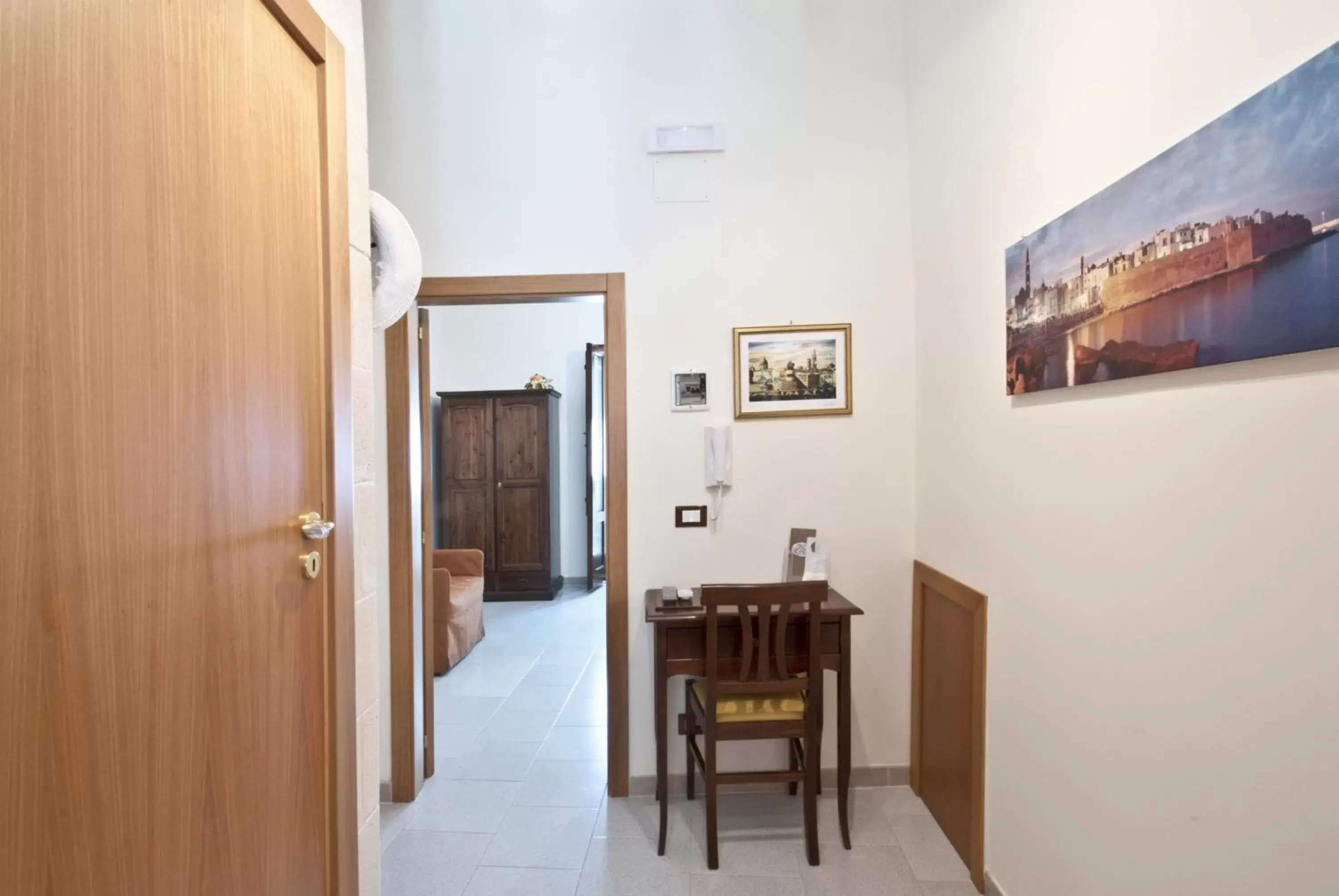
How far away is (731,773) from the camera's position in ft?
6.66

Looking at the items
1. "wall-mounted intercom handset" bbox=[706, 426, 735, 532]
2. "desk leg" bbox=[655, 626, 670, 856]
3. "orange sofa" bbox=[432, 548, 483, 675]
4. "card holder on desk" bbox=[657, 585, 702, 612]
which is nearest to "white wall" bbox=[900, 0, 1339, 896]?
"wall-mounted intercom handset" bbox=[706, 426, 735, 532]

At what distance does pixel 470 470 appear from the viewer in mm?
5273

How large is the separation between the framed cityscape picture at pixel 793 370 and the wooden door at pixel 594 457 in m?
3.24

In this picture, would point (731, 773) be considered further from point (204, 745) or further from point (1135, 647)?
point (204, 745)

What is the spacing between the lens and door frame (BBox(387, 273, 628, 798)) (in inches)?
94.0

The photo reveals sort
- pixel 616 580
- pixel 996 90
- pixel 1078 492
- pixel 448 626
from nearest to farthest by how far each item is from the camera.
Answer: pixel 1078 492 → pixel 996 90 → pixel 616 580 → pixel 448 626

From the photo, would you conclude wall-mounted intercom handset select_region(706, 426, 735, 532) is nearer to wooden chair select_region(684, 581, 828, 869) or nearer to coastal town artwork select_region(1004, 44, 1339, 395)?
wooden chair select_region(684, 581, 828, 869)

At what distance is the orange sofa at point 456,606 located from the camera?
356 centimetres

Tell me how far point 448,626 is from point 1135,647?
351 cm

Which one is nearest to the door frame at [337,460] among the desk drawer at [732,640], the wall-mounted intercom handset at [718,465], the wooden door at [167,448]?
the wooden door at [167,448]

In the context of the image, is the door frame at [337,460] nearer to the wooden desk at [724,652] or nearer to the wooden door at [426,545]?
the wooden desk at [724,652]

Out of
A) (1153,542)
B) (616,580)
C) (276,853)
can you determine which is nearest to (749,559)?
(616,580)

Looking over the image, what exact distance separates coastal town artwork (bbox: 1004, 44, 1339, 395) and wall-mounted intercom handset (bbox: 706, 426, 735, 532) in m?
1.19

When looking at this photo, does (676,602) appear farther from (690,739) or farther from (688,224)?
(688,224)
